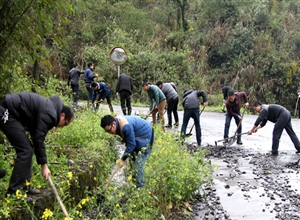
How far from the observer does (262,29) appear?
2847 centimetres

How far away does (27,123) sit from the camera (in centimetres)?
461

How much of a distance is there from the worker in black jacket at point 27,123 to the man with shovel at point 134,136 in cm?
90

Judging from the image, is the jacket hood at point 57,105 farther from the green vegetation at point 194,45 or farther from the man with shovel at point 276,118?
the green vegetation at point 194,45

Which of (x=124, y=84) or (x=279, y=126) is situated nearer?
(x=279, y=126)

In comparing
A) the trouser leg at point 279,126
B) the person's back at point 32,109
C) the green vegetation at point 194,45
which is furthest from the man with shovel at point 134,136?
the green vegetation at point 194,45

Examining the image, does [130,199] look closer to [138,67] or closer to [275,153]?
[275,153]

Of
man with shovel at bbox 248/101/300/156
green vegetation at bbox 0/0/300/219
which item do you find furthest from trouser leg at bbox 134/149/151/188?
green vegetation at bbox 0/0/300/219

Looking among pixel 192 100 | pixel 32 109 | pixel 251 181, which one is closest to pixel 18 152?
pixel 32 109

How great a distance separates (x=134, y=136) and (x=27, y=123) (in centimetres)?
165

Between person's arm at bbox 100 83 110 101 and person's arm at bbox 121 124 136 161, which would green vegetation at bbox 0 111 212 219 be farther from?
person's arm at bbox 100 83 110 101

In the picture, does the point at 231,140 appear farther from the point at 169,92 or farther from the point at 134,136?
the point at 134,136

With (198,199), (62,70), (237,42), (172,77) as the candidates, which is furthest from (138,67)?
(198,199)

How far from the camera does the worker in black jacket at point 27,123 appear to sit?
14.2ft

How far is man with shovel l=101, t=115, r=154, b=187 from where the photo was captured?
5.39 metres
